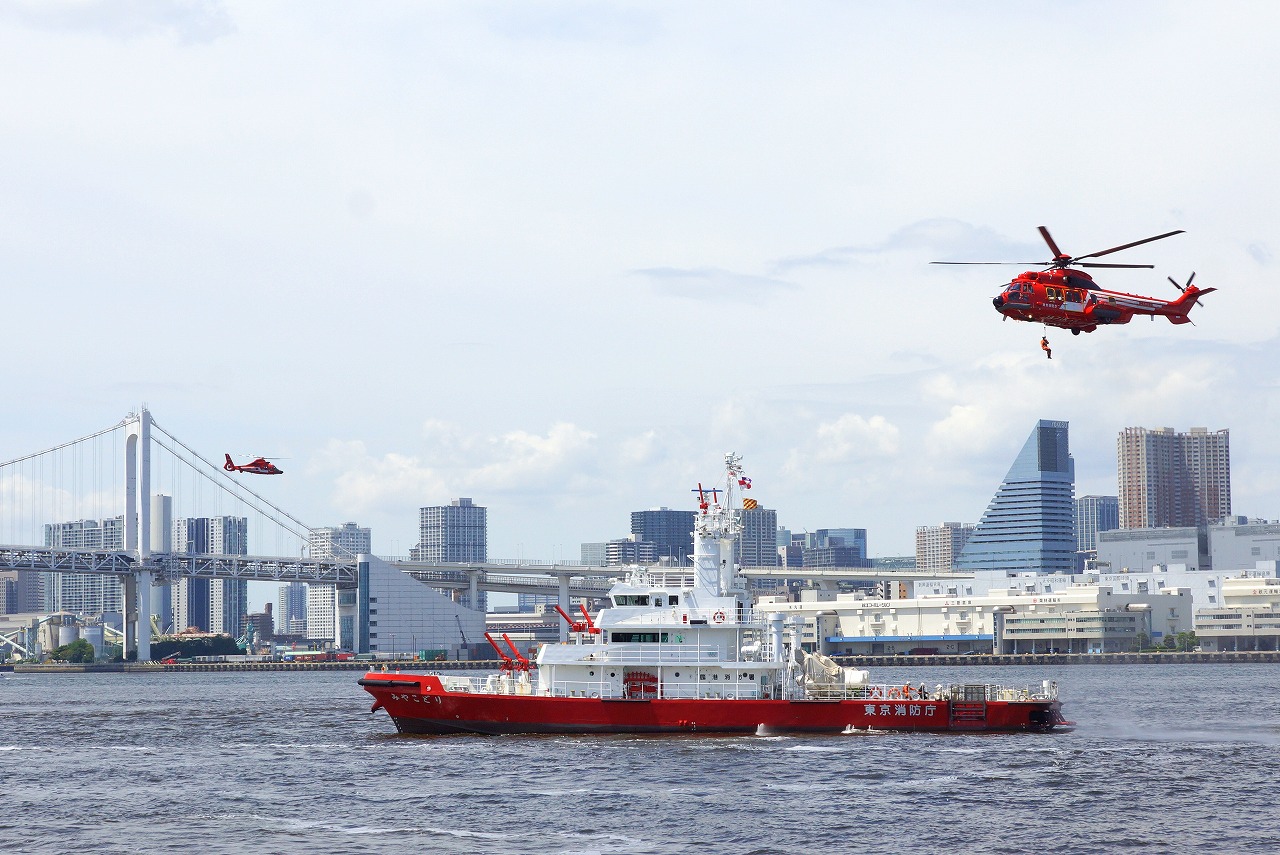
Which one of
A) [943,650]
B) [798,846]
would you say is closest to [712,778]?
[798,846]

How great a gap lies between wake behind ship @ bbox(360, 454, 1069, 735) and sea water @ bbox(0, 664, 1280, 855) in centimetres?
73

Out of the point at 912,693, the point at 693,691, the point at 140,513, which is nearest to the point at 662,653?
the point at 693,691

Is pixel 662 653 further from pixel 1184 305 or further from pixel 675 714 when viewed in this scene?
pixel 1184 305

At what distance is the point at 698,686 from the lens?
174 ft

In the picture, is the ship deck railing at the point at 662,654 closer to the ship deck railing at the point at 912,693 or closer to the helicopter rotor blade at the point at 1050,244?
the ship deck railing at the point at 912,693

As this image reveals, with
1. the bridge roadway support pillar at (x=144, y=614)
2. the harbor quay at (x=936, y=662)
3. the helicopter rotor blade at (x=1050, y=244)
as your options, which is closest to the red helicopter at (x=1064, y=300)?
the helicopter rotor blade at (x=1050, y=244)

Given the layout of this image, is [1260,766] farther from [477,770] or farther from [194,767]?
[194,767]

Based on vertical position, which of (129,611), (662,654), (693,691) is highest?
(662,654)

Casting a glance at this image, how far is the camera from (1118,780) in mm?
44375

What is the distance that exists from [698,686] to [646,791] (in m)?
11.4

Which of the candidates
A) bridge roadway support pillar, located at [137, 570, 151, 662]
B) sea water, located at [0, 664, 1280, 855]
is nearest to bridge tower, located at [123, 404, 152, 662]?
bridge roadway support pillar, located at [137, 570, 151, 662]

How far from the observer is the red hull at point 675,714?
52500mm

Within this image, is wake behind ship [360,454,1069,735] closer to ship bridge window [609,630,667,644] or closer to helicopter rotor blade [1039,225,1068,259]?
ship bridge window [609,630,667,644]

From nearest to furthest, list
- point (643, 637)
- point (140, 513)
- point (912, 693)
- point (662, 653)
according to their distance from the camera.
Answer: point (662, 653) < point (643, 637) < point (912, 693) < point (140, 513)
